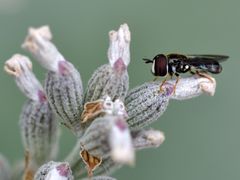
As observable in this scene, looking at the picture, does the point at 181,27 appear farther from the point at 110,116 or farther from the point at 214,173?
the point at 110,116

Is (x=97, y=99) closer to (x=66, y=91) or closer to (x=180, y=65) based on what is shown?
(x=66, y=91)

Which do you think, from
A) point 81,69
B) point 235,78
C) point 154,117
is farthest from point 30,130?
point 235,78

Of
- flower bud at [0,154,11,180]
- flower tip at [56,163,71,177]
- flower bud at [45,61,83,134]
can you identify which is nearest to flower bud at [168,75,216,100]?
flower bud at [45,61,83,134]

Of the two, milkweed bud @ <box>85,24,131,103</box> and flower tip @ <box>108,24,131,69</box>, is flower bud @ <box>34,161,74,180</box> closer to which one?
milkweed bud @ <box>85,24,131,103</box>

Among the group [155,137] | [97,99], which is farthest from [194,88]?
[97,99]

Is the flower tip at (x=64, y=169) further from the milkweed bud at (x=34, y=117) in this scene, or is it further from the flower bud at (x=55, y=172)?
the milkweed bud at (x=34, y=117)

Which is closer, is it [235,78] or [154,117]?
[154,117]
